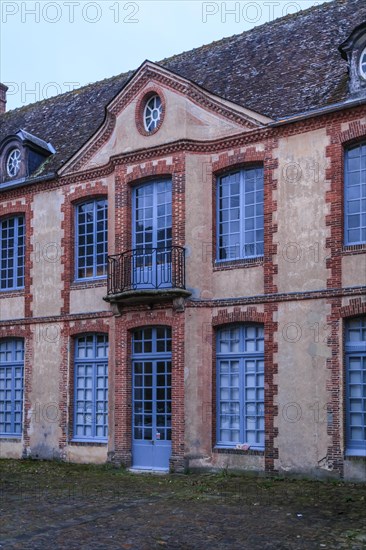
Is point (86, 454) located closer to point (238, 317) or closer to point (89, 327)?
point (89, 327)

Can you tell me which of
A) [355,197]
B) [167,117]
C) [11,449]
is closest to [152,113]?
[167,117]

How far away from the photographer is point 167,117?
16.5 metres

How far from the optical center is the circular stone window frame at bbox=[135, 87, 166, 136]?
54.3 feet

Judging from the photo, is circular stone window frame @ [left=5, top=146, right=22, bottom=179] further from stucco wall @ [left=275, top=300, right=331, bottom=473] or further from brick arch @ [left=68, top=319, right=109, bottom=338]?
stucco wall @ [left=275, top=300, right=331, bottom=473]

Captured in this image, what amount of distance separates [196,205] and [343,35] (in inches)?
199

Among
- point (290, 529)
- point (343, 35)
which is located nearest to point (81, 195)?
point (343, 35)

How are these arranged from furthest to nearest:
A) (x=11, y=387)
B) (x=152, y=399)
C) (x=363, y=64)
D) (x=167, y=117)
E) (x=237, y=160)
A: 1. (x=11, y=387)
2. (x=167, y=117)
3. (x=152, y=399)
4. (x=237, y=160)
5. (x=363, y=64)

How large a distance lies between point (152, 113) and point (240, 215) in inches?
128

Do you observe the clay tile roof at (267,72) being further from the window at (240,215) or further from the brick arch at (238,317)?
the brick arch at (238,317)

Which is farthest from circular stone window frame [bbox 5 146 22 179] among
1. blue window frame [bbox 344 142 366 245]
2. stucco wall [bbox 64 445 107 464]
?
blue window frame [bbox 344 142 366 245]

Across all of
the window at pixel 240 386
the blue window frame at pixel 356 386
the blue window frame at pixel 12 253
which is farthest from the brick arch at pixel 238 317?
the blue window frame at pixel 12 253

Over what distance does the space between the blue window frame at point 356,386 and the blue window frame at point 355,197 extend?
161cm

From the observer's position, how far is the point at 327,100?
14.7 meters

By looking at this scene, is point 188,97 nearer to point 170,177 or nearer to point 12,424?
point 170,177
